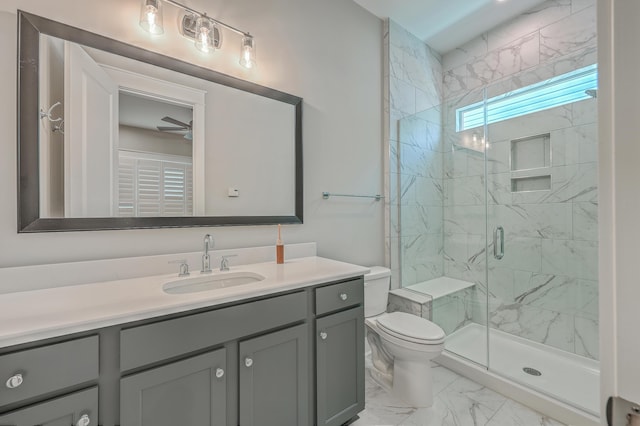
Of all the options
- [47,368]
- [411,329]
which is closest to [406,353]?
[411,329]

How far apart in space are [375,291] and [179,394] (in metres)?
1.47

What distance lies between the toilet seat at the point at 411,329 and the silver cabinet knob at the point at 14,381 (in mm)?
1660

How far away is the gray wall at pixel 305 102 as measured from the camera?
1.17 m

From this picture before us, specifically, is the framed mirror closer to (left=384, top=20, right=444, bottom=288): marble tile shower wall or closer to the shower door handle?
(left=384, top=20, right=444, bottom=288): marble tile shower wall

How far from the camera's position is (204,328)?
1.06m

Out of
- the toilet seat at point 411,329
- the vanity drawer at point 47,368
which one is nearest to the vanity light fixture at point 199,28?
the vanity drawer at point 47,368

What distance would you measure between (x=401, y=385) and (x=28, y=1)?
2727mm

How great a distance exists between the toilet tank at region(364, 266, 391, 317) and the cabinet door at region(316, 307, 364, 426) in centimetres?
54

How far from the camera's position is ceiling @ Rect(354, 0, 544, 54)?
7.68 feet

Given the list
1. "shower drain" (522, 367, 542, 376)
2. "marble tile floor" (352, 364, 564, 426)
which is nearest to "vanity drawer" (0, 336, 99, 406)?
"marble tile floor" (352, 364, 564, 426)

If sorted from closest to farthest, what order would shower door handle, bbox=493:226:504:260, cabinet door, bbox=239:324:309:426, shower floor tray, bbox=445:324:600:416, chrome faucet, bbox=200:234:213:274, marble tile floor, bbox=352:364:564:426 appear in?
cabinet door, bbox=239:324:309:426 → chrome faucet, bbox=200:234:213:274 → marble tile floor, bbox=352:364:564:426 → shower floor tray, bbox=445:324:600:416 → shower door handle, bbox=493:226:504:260

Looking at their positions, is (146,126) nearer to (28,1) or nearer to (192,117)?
(192,117)

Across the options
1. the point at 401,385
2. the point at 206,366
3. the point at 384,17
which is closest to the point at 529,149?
the point at 384,17

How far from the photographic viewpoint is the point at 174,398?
995 mm
